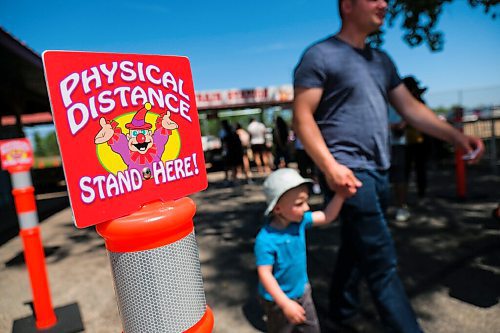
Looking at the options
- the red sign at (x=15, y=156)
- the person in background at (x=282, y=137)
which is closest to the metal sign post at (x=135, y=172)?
the red sign at (x=15, y=156)

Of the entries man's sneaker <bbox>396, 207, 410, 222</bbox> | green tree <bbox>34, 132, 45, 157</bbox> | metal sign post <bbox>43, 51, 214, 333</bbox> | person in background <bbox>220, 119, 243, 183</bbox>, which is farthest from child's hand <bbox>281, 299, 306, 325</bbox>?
green tree <bbox>34, 132, 45, 157</bbox>

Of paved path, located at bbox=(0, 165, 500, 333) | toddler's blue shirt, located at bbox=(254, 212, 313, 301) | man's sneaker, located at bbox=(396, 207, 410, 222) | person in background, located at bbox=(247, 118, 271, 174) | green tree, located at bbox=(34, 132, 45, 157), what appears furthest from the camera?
green tree, located at bbox=(34, 132, 45, 157)

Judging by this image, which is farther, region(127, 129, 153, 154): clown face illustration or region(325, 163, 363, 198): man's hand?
region(325, 163, 363, 198): man's hand

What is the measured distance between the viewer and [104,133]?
2.41 feet

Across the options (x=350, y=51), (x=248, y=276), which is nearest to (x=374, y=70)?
(x=350, y=51)

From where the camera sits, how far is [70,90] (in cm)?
69

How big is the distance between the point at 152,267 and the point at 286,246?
3.56 ft

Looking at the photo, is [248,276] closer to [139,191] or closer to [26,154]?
[26,154]

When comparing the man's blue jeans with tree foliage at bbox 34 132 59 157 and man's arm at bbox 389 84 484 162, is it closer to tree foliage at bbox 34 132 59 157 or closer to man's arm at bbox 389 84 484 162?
man's arm at bbox 389 84 484 162

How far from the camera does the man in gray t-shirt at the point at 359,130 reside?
1.77m

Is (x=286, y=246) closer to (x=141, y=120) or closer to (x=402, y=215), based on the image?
(x=141, y=120)

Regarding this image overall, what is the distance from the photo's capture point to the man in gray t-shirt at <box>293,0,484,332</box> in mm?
1769

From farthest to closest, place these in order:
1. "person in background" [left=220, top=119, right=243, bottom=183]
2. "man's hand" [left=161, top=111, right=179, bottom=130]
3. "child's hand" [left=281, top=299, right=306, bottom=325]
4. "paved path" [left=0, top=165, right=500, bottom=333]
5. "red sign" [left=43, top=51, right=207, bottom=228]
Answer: "person in background" [left=220, top=119, right=243, bottom=183] → "paved path" [left=0, top=165, right=500, bottom=333] → "child's hand" [left=281, top=299, right=306, bottom=325] → "man's hand" [left=161, top=111, right=179, bottom=130] → "red sign" [left=43, top=51, right=207, bottom=228]

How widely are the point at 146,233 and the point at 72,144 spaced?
23cm
